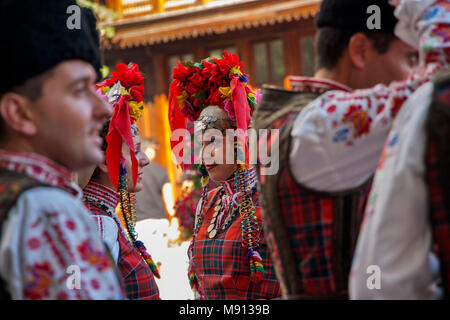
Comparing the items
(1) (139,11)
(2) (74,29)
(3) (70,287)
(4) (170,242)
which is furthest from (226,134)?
(1) (139,11)

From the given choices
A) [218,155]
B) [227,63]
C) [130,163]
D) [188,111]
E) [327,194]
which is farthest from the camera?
[188,111]

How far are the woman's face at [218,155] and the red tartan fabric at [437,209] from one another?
199cm

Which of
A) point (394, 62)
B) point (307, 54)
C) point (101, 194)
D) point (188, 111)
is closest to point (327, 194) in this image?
point (394, 62)

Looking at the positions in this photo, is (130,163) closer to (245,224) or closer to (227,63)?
(245,224)

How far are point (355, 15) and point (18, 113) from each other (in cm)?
103

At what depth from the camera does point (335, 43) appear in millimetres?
1781

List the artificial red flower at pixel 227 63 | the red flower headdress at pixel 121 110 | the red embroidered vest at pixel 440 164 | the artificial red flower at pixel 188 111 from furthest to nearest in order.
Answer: the artificial red flower at pixel 188 111 < the artificial red flower at pixel 227 63 < the red flower headdress at pixel 121 110 < the red embroidered vest at pixel 440 164

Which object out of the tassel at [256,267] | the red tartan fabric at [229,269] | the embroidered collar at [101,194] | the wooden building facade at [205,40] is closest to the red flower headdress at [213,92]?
the red tartan fabric at [229,269]

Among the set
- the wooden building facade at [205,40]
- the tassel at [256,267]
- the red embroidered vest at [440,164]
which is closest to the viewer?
the red embroidered vest at [440,164]

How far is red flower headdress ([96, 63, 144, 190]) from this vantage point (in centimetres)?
298

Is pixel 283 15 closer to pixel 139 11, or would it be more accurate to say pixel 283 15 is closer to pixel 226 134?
pixel 139 11

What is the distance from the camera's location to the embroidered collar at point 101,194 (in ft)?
9.43

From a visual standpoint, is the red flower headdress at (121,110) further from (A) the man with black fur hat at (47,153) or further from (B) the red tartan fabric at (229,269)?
(A) the man with black fur hat at (47,153)

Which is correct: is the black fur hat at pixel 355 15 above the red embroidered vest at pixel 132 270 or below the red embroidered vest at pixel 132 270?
above
